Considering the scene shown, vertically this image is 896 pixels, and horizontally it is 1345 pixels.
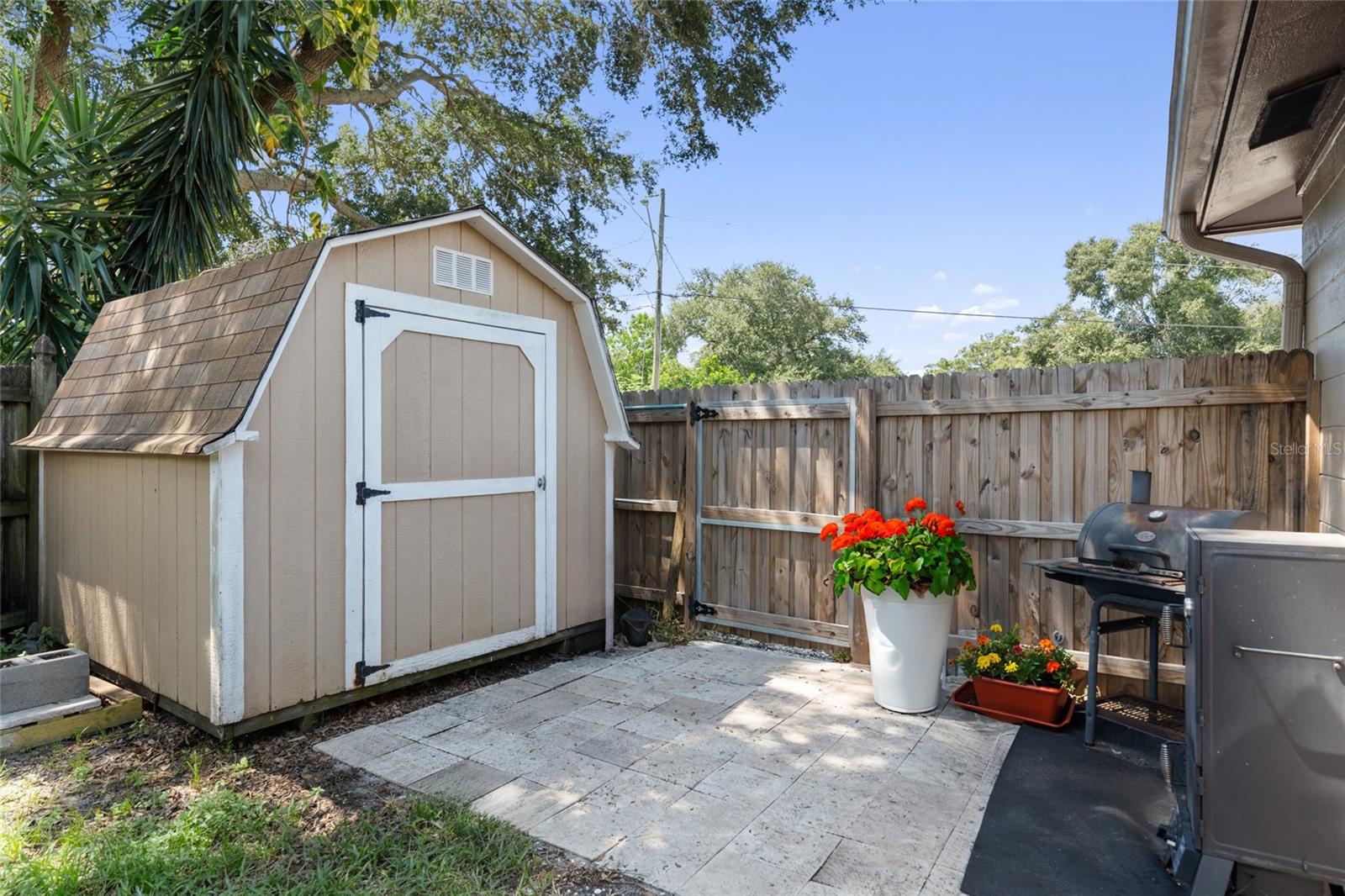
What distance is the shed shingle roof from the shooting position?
3.04m

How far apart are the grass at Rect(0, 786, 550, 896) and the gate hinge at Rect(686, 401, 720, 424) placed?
299 cm

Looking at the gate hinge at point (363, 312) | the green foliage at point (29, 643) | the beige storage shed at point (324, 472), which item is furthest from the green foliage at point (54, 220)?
the gate hinge at point (363, 312)

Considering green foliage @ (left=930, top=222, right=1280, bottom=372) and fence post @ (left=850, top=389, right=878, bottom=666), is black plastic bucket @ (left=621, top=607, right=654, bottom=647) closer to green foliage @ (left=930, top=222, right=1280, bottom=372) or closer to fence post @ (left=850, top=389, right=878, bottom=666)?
fence post @ (left=850, top=389, right=878, bottom=666)

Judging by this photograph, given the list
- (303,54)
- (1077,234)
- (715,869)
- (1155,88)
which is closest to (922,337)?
(1077,234)

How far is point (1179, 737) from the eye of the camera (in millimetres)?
3041

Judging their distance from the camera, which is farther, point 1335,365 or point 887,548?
point 887,548

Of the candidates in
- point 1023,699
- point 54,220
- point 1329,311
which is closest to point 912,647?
point 1023,699

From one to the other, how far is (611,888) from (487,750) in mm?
1141

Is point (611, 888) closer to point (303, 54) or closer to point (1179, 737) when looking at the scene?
point (1179, 737)

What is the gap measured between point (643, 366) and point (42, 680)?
17.6m

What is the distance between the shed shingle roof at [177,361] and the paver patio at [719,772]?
1542 millimetres

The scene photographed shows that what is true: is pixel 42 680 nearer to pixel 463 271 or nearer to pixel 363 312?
pixel 363 312

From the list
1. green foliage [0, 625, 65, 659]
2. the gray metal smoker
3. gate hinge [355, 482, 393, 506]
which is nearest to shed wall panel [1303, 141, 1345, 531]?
the gray metal smoker

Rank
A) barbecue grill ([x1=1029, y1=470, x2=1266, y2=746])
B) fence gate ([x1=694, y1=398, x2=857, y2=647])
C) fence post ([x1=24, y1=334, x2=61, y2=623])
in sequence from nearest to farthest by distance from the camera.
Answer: barbecue grill ([x1=1029, y1=470, x2=1266, y2=746]) → fence post ([x1=24, y1=334, x2=61, y2=623]) → fence gate ([x1=694, y1=398, x2=857, y2=647])
